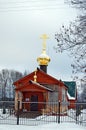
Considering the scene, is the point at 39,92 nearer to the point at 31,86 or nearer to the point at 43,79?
the point at 31,86

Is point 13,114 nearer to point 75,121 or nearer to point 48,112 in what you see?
point 48,112

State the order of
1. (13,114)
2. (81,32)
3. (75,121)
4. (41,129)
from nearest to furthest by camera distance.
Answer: (81,32), (41,129), (75,121), (13,114)

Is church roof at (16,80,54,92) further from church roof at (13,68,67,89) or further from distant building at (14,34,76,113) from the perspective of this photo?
church roof at (13,68,67,89)

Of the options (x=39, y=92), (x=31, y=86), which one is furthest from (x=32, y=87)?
(x=39, y=92)

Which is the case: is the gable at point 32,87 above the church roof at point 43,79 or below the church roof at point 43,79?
below

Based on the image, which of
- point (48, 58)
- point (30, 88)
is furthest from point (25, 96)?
point (48, 58)

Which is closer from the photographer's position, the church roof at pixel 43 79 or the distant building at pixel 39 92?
the distant building at pixel 39 92

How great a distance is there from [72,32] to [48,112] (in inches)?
666

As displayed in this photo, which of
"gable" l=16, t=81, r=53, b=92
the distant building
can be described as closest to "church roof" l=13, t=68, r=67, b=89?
the distant building

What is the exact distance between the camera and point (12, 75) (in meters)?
86.4

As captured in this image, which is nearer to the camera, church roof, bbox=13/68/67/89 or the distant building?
the distant building

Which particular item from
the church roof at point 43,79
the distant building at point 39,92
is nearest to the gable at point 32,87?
the distant building at point 39,92

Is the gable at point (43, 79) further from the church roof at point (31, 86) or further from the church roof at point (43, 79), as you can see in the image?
the church roof at point (31, 86)

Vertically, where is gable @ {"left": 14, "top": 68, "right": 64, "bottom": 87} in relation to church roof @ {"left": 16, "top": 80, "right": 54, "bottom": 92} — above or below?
above
